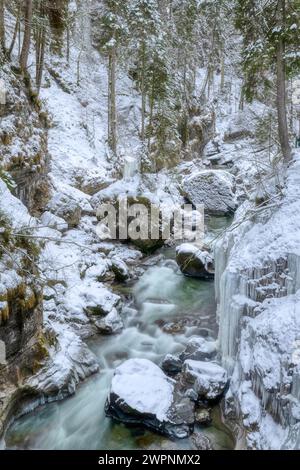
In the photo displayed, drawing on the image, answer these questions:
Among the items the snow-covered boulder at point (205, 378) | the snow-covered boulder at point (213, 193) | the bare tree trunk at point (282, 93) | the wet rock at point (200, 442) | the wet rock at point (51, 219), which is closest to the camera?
the wet rock at point (200, 442)

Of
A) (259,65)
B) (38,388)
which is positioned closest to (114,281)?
(38,388)

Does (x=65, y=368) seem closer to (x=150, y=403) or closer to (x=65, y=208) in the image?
(x=150, y=403)

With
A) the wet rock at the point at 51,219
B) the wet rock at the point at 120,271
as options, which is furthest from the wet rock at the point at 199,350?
the wet rock at the point at 51,219

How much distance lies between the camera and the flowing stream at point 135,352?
580 centimetres

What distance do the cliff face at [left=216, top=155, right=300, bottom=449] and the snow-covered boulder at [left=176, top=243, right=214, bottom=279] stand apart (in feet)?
11.4

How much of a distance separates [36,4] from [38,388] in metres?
15.8

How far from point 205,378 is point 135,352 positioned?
2.30 metres

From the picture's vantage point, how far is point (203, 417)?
19.7 feet

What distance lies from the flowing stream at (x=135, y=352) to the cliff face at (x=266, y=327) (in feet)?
2.42

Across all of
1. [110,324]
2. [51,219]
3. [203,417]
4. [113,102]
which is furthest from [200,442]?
[113,102]

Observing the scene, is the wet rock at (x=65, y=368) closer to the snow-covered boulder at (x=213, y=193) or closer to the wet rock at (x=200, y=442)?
the wet rock at (x=200, y=442)

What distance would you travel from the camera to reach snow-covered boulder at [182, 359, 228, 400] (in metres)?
6.28

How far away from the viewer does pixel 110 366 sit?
25.3 ft

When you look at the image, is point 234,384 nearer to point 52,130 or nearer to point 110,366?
point 110,366
